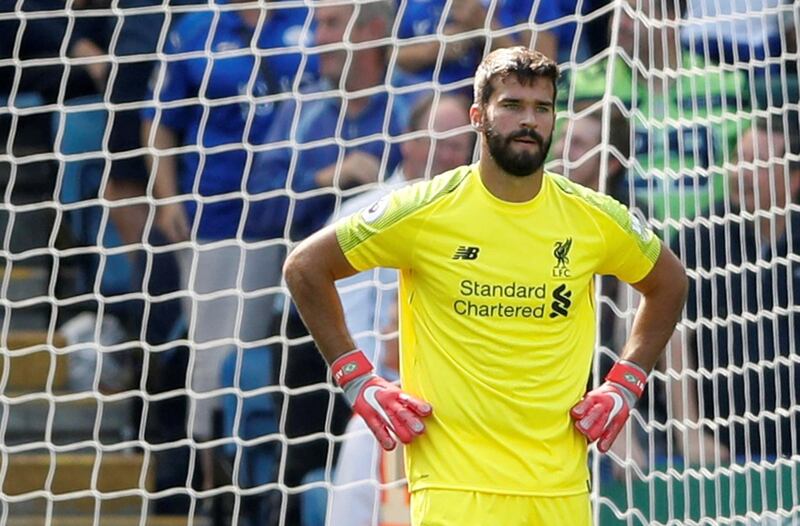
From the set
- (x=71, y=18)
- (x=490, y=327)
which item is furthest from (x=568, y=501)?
(x=71, y=18)

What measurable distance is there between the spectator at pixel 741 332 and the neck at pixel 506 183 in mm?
1527

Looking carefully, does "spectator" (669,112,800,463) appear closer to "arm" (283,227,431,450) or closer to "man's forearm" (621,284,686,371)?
"man's forearm" (621,284,686,371)

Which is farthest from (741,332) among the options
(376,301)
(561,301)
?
(561,301)

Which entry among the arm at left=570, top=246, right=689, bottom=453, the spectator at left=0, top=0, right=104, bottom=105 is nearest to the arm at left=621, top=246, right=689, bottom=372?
the arm at left=570, top=246, right=689, bottom=453

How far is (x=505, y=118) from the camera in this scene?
3281 mm

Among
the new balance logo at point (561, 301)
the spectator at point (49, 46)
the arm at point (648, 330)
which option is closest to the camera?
the new balance logo at point (561, 301)

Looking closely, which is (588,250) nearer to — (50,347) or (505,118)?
(505,118)

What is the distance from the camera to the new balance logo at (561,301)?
337cm

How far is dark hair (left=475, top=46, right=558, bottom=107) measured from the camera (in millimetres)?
3291

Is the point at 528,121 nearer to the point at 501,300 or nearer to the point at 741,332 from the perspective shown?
the point at 501,300

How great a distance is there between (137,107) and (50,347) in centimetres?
86

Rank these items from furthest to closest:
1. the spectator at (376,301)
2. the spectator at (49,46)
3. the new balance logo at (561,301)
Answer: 1. the spectator at (49,46)
2. the spectator at (376,301)
3. the new balance logo at (561,301)

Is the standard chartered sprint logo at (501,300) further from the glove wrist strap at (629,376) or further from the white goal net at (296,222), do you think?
the white goal net at (296,222)

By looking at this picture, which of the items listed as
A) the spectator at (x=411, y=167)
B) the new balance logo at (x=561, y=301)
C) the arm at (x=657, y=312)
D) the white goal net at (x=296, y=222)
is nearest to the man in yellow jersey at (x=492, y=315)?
the new balance logo at (x=561, y=301)
